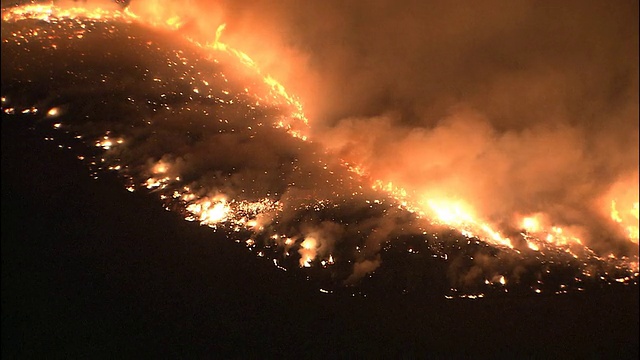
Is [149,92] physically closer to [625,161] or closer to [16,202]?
[16,202]

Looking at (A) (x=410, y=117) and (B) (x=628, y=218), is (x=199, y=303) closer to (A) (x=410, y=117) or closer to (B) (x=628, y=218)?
(A) (x=410, y=117)

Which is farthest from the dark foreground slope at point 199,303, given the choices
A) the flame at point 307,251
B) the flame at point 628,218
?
the flame at point 628,218

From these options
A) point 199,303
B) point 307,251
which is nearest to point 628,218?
point 307,251

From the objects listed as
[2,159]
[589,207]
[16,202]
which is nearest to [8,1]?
[2,159]

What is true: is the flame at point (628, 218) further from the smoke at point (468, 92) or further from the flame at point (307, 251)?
the flame at point (307, 251)

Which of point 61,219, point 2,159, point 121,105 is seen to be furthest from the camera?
point 121,105
